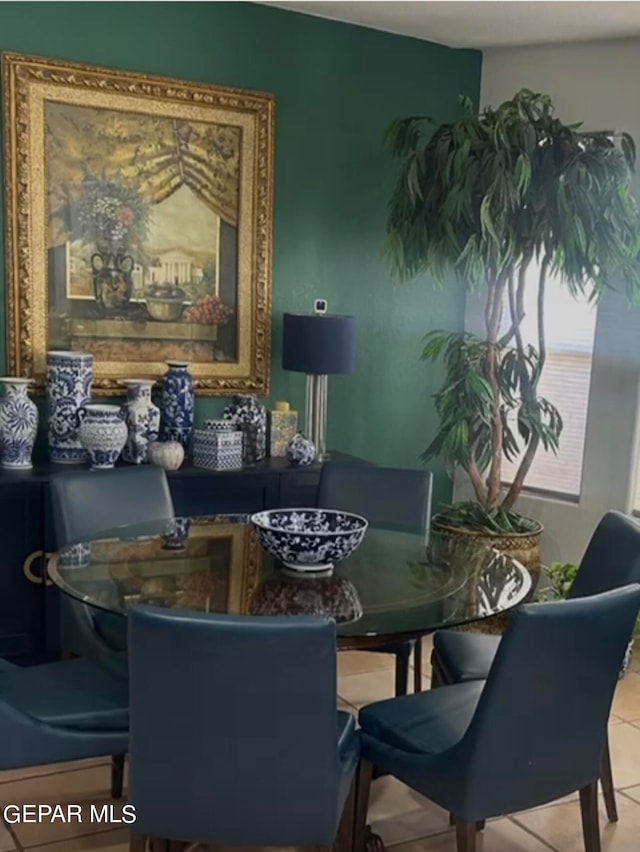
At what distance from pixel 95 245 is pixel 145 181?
36cm

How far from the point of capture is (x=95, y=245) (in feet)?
12.2

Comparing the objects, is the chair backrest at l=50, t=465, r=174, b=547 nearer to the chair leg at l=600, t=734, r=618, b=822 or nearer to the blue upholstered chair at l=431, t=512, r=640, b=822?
the blue upholstered chair at l=431, t=512, r=640, b=822

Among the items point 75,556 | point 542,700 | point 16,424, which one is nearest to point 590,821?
point 542,700

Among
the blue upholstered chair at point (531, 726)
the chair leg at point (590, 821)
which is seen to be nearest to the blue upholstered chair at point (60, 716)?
the blue upholstered chair at point (531, 726)

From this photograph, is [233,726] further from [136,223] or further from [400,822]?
[136,223]

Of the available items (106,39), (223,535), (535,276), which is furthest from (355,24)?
(223,535)

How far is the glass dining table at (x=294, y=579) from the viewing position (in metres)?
2.12

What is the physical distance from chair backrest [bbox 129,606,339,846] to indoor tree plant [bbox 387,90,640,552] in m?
2.33

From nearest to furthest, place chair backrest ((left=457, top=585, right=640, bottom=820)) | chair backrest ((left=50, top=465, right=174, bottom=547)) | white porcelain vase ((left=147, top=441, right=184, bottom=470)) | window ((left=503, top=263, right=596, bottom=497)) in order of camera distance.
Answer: chair backrest ((left=457, top=585, right=640, bottom=820))
chair backrest ((left=50, top=465, right=174, bottom=547))
white porcelain vase ((left=147, top=441, right=184, bottom=470))
window ((left=503, top=263, right=596, bottom=497))

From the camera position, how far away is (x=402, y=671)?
297 centimetres

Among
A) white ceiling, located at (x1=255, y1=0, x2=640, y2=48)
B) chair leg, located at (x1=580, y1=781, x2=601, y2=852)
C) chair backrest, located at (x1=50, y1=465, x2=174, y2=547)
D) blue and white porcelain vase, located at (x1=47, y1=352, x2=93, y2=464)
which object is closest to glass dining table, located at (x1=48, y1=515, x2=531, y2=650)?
chair backrest, located at (x1=50, y1=465, x2=174, y2=547)

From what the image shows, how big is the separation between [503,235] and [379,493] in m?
1.20

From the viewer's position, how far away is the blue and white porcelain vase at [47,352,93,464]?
3.54m

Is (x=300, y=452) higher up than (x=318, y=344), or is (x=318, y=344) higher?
(x=318, y=344)
